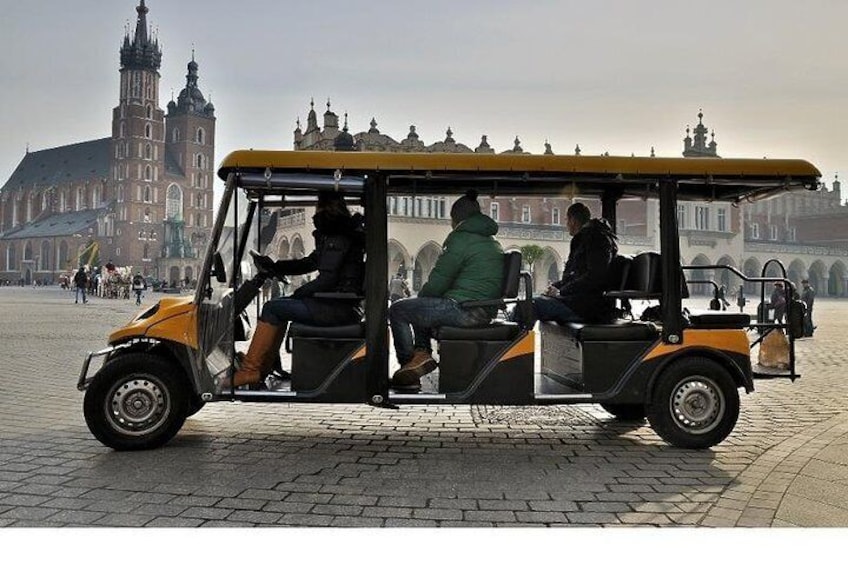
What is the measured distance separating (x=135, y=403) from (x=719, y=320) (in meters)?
4.26

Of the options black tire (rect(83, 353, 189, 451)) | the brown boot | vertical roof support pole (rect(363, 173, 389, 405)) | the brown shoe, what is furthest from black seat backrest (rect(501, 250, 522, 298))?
black tire (rect(83, 353, 189, 451))

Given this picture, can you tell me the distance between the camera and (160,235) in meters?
106

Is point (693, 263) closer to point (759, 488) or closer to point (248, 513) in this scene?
point (759, 488)

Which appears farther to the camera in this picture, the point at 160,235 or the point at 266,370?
the point at 160,235

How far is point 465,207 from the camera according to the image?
6035 millimetres

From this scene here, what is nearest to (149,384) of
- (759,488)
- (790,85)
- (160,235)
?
(759,488)

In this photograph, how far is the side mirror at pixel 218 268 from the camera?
225 inches

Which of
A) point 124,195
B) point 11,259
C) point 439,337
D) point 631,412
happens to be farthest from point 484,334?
point 11,259

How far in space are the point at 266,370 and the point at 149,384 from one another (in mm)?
809

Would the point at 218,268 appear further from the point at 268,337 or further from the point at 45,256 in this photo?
the point at 45,256

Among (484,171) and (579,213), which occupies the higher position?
(484,171)

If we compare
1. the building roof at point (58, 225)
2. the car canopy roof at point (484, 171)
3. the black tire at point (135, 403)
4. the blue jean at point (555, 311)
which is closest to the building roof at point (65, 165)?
the building roof at point (58, 225)

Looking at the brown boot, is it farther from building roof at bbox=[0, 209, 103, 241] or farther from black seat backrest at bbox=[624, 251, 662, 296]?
building roof at bbox=[0, 209, 103, 241]
